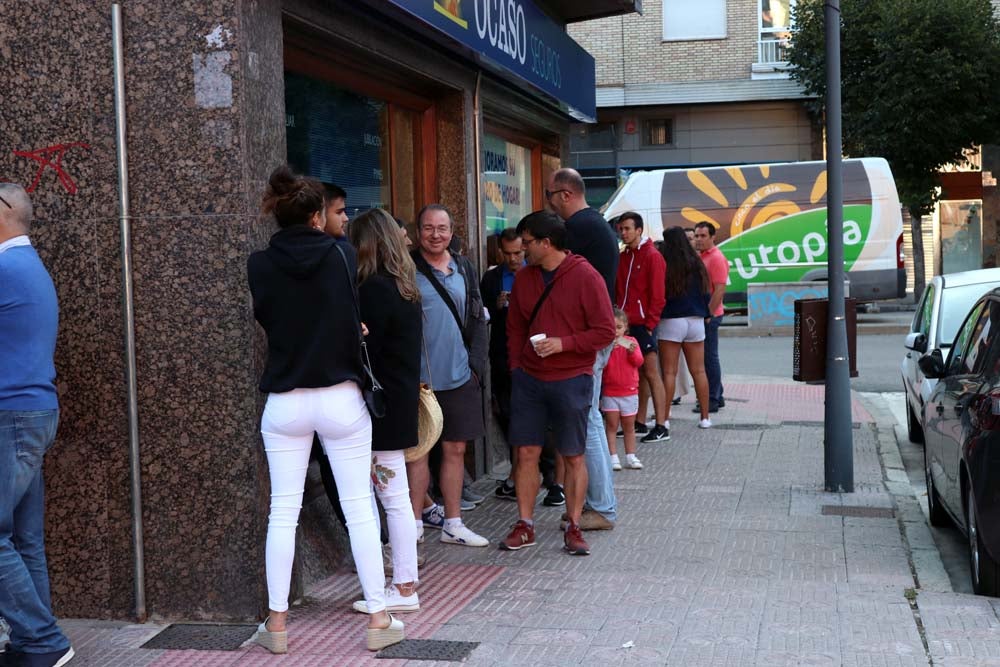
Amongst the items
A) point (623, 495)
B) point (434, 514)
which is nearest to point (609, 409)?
point (623, 495)

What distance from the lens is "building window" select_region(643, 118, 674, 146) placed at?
Result: 3447 centimetres

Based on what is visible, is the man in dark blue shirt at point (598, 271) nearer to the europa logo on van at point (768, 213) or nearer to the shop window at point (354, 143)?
the shop window at point (354, 143)

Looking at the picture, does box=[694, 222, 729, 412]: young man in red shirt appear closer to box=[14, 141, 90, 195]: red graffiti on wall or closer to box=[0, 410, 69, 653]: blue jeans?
box=[14, 141, 90, 195]: red graffiti on wall

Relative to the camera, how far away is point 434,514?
7.63 metres

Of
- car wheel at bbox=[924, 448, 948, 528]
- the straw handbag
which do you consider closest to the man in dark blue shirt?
the straw handbag

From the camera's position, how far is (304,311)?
5000mm

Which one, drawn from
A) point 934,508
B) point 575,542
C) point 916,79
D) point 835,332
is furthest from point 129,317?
point 916,79

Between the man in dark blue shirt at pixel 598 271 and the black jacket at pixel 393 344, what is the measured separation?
1.74 metres

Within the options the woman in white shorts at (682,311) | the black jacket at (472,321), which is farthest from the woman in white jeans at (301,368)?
the woman in white shorts at (682,311)

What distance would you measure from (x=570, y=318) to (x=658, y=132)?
1126 inches

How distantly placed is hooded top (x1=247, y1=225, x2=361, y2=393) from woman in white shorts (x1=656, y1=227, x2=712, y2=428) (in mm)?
6427

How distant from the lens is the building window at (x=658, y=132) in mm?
34469

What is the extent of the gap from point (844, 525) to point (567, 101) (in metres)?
5.17

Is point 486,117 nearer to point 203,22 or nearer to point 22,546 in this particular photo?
point 203,22
